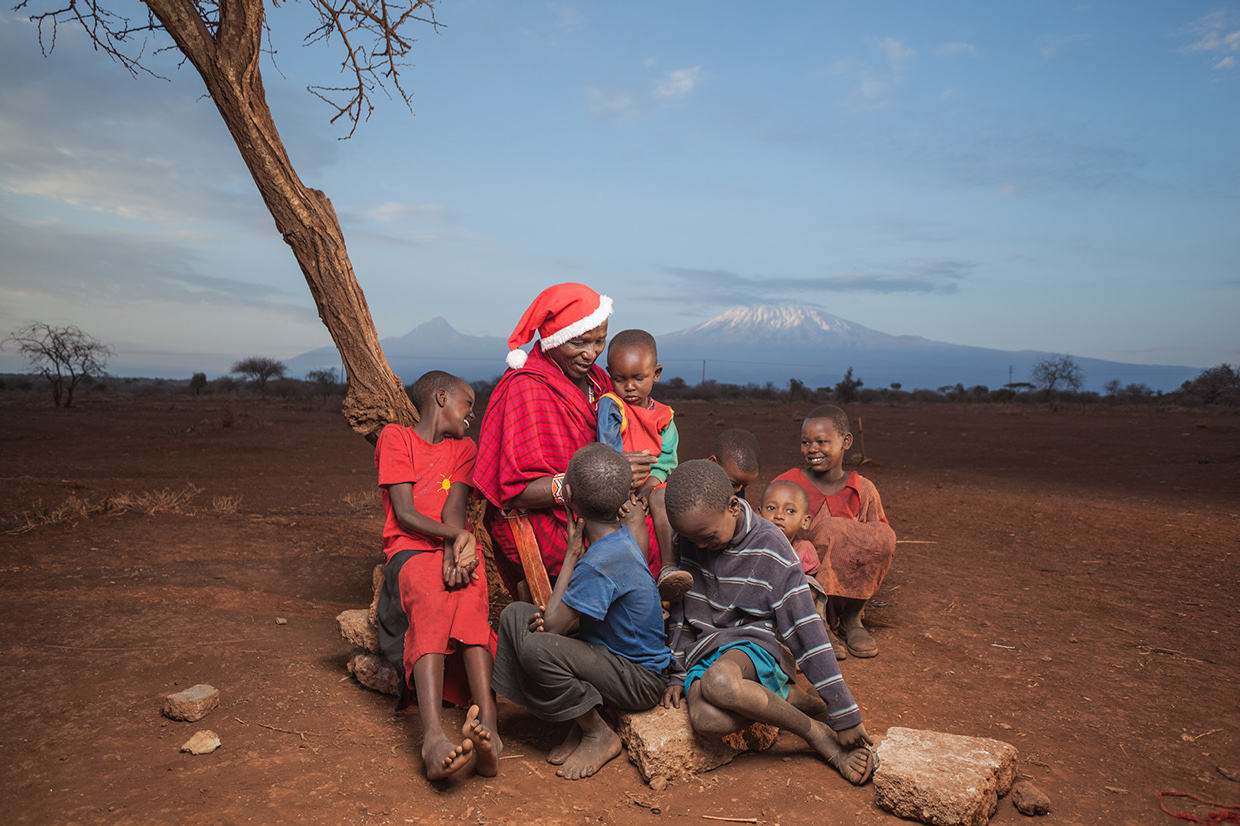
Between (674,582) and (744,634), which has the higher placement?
(674,582)

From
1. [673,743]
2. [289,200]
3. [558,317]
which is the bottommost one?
[673,743]

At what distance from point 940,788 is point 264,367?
43624mm

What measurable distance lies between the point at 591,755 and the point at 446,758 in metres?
0.58

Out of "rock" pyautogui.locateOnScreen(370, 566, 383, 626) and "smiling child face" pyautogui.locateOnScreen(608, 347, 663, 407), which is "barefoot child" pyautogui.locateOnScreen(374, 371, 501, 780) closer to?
"rock" pyautogui.locateOnScreen(370, 566, 383, 626)

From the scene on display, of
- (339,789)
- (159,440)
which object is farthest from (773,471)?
(159,440)

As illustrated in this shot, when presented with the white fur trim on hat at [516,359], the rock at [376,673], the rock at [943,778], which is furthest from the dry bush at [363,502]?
the rock at [943,778]

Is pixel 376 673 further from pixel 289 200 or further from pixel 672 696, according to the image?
pixel 289 200

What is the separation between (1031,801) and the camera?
2480 mm

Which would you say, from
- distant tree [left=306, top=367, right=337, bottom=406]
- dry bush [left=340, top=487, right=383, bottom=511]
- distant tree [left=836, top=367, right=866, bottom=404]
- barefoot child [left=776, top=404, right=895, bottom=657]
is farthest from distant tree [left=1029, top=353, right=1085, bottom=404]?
barefoot child [left=776, top=404, right=895, bottom=657]

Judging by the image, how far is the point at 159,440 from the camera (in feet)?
52.3

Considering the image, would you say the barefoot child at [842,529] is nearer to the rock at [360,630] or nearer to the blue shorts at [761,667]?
the blue shorts at [761,667]

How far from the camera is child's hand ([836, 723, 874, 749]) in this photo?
105 inches

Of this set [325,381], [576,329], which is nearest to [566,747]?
[576,329]

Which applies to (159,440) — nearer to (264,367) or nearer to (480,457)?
(480,457)
